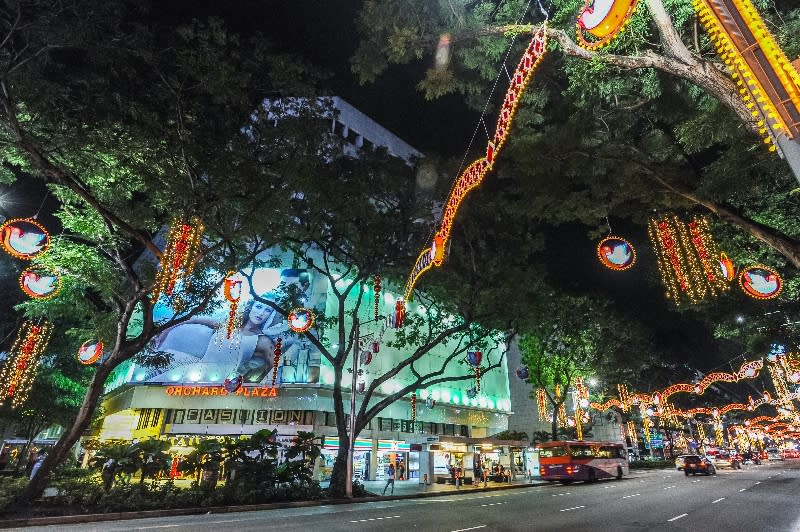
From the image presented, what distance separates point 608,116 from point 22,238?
14967 mm

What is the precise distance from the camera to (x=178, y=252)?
12758 mm

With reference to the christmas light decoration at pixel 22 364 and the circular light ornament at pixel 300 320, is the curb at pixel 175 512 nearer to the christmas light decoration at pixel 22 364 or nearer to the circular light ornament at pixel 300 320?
the circular light ornament at pixel 300 320

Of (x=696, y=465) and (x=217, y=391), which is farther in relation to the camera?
(x=696, y=465)

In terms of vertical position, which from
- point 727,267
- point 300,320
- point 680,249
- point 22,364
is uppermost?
point 680,249

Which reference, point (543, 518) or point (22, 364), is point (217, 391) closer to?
point (22, 364)

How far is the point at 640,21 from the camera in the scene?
329 inches

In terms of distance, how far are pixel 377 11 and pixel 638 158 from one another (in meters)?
7.64

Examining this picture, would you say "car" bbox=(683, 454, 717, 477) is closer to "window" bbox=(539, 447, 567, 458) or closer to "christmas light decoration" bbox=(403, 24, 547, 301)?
"window" bbox=(539, 447, 567, 458)

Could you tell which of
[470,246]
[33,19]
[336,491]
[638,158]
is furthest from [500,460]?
[33,19]

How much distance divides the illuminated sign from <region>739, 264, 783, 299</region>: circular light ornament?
2255cm

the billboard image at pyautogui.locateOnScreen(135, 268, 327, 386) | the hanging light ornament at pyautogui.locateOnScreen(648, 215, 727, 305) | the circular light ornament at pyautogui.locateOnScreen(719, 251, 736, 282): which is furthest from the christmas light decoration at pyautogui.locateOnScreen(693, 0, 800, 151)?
the billboard image at pyautogui.locateOnScreen(135, 268, 327, 386)

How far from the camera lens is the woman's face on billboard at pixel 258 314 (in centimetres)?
2708

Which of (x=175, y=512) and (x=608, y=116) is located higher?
(x=608, y=116)

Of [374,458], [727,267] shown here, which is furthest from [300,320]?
[374,458]
